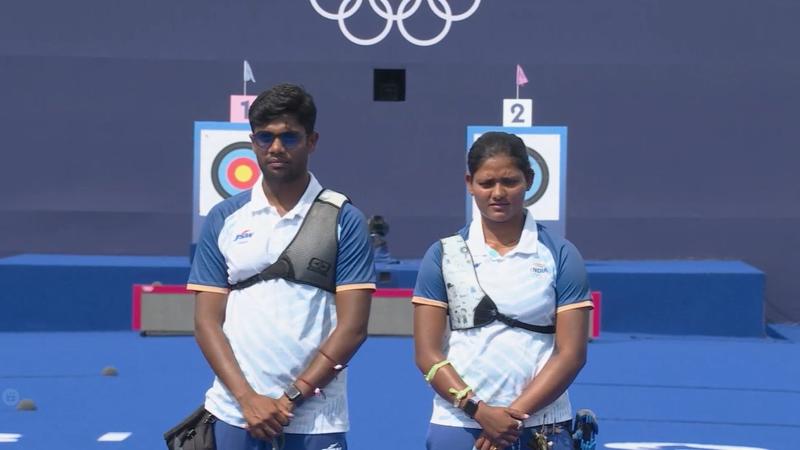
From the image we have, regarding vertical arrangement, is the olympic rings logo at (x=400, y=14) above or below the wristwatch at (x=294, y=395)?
above

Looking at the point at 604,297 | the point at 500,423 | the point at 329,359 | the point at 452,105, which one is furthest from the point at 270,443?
the point at 452,105

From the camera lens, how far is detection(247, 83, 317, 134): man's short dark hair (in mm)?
2643

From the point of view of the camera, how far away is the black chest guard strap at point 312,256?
2.60 metres

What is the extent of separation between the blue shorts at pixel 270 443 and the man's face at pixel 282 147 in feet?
1.80

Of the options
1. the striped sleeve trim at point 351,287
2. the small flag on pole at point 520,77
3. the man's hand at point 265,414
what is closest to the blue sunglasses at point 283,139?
the striped sleeve trim at point 351,287

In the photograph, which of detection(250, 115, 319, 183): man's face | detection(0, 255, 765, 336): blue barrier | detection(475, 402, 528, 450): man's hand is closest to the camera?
detection(475, 402, 528, 450): man's hand

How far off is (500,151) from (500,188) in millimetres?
86

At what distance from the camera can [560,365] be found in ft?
8.42

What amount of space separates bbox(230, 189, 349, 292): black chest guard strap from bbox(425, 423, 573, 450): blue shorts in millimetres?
384

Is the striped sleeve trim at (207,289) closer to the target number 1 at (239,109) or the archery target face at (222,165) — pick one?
the archery target face at (222,165)

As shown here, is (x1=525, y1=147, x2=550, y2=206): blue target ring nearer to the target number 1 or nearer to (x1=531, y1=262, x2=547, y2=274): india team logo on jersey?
the target number 1

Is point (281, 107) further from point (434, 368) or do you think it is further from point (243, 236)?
point (434, 368)

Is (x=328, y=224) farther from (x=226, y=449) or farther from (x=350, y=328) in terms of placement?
(x=226, y=449)

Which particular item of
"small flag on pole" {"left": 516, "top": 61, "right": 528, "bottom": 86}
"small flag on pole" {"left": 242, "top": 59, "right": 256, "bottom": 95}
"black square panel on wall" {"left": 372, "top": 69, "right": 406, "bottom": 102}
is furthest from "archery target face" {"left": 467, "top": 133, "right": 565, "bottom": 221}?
"small flag on pole" {"left": 242, "top": 59, "right": 256, "bottom": 95}
